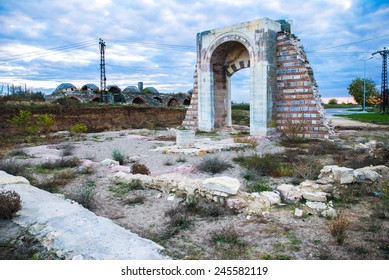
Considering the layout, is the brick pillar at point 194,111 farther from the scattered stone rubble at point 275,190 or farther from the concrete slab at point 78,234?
the concrete slab at point 78,234

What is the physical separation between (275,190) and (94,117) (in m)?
18.8

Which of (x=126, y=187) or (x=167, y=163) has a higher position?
(x=167, y=163)

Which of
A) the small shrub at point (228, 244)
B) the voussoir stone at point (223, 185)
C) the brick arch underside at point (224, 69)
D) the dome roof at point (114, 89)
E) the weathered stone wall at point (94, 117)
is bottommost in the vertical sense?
the small shrub at point (228, 244)

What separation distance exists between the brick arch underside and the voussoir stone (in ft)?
38.5

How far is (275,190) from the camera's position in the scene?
17.5ft

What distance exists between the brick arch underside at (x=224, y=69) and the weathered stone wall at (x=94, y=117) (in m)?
6.08

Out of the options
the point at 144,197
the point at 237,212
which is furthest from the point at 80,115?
the point at 237,212

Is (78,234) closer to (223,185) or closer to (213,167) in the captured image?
(223,185)

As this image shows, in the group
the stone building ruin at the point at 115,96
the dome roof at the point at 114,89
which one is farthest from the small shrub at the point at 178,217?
the dome roof at the point at 114,89

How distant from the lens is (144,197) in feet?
18.8

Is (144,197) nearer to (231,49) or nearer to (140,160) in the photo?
(140,160)

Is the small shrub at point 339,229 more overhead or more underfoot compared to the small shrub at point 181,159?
more underfoot

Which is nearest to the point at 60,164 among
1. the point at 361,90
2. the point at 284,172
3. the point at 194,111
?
the point at 284,172

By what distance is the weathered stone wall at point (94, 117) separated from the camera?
64.4 ft
